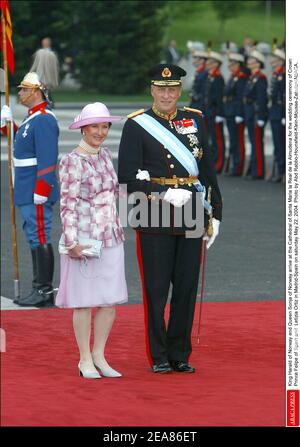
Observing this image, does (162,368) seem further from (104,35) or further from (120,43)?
(104,35)

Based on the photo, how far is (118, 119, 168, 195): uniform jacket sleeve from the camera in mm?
7797

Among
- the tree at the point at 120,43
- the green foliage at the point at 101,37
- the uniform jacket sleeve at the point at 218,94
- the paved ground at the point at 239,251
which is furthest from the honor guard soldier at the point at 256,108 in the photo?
the tree at the point at 120,43

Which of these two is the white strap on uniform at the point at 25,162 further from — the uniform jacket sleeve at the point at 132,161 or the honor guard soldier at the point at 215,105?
the honor guard soldier at the point at 215,105

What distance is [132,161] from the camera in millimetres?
7832

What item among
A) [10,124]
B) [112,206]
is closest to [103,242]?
[112,206]

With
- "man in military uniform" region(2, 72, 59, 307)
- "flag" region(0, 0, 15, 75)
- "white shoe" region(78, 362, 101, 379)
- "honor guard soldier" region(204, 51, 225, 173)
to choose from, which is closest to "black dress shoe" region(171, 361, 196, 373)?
"white shoe" region(78, 362, 101, 379)

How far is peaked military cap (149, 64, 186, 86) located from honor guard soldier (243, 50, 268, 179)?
13008 millimetres

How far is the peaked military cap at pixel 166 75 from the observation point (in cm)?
782

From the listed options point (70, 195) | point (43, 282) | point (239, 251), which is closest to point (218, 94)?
point (239, 251)

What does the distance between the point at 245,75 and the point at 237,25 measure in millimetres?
70896

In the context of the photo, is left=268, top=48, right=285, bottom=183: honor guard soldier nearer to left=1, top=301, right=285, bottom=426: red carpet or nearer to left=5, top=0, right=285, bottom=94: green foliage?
left=1, top=301, right=285, bottom=426: red carpet

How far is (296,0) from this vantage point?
6.64 meters

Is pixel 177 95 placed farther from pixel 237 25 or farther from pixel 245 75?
pixel 237 25

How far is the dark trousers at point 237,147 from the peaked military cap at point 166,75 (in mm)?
14160
